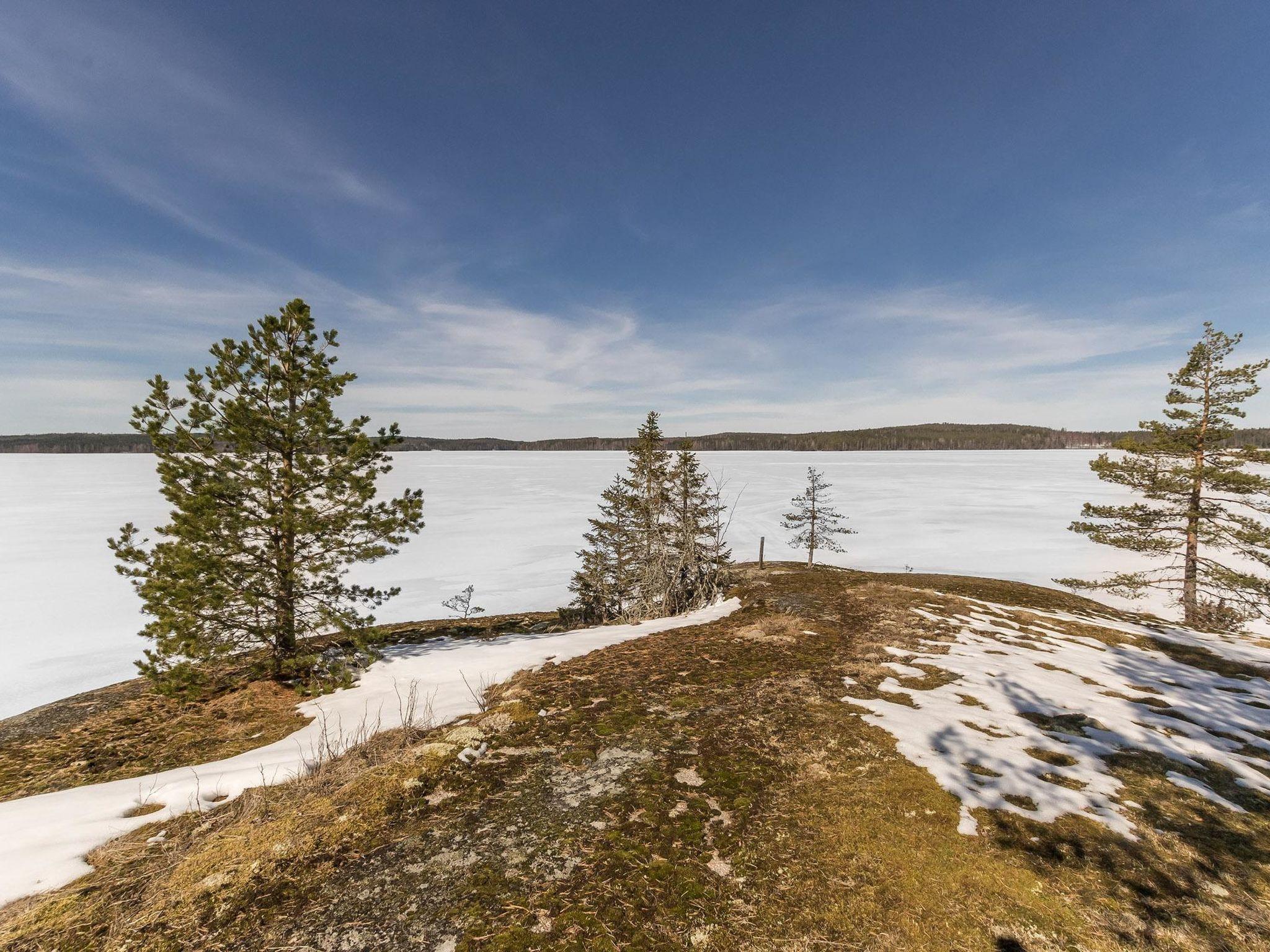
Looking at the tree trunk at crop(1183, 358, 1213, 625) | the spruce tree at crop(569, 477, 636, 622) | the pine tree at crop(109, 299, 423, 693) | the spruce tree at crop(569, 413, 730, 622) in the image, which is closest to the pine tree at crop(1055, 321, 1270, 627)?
the tree trunk at crop(1183, 358, 1213, 625)

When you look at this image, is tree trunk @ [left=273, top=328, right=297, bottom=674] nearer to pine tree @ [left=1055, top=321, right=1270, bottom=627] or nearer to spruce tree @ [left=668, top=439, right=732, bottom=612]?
spruce tree @ [left=668, top=439, right=732, bottom=612]

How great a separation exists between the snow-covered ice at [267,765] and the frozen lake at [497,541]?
13.2m

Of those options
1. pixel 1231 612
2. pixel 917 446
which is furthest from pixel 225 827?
pixel 917 446

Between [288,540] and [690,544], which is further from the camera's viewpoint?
[690,544]

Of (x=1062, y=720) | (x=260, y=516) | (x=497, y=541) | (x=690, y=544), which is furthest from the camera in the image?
(x=497, y=541)

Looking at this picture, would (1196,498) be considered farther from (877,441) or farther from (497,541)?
(877,441)

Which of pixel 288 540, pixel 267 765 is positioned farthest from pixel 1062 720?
pixel 288 540

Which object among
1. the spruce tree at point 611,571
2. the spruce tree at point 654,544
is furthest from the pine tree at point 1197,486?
the spruce tree at point 611,571

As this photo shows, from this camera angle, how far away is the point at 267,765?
5.07 m

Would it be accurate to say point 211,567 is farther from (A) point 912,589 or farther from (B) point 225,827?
(A) point 912,589

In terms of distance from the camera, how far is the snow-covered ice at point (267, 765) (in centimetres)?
360

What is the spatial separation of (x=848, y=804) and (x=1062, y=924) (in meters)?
1.33

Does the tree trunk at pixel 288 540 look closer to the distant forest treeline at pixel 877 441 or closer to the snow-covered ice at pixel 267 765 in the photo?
the snow-covered ice at pixel 267 765

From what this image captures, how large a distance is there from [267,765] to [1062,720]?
890 cm
